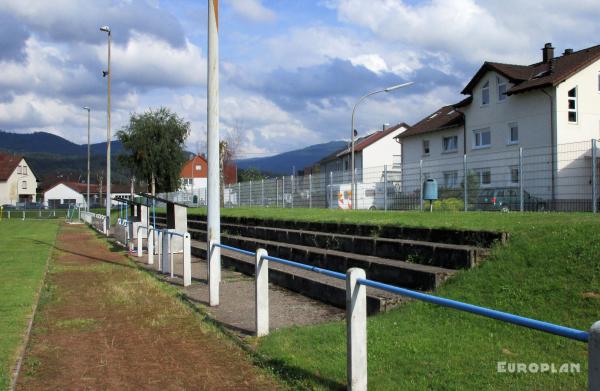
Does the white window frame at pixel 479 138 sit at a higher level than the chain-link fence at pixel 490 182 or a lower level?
higher

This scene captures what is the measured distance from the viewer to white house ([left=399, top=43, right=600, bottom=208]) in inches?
562

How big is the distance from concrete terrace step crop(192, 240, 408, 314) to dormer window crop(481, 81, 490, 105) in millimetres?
27895

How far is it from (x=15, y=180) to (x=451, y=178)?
346 ft

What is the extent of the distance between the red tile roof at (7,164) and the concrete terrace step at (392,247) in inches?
3986

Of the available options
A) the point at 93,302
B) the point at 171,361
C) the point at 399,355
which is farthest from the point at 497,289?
the point at 93,302

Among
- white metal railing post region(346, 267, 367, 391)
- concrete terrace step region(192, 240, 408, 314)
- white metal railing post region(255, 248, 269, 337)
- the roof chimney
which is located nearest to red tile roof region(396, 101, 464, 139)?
the roof chimney

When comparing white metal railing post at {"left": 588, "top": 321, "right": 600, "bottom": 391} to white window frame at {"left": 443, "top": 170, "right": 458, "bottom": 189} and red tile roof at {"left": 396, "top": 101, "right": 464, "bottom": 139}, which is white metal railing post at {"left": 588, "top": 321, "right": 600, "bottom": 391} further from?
red tile roof at {"left": 396, "top": 101, "right": 464, "bottom": 139}

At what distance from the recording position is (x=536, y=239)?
7434 millimetres

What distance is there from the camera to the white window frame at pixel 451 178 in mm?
17194

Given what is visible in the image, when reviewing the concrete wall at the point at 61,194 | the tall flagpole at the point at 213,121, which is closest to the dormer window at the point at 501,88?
the tall flagpole at the point at 213,121

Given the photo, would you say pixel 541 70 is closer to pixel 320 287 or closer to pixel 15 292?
pixel 320 287

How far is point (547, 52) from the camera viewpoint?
120 feet

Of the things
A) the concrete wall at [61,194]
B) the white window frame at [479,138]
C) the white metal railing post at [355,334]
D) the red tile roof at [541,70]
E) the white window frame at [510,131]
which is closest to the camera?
the white metal railing post at [355,334]

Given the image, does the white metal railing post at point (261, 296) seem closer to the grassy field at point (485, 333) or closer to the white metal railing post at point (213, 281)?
the grassy field at point (485, 333)
